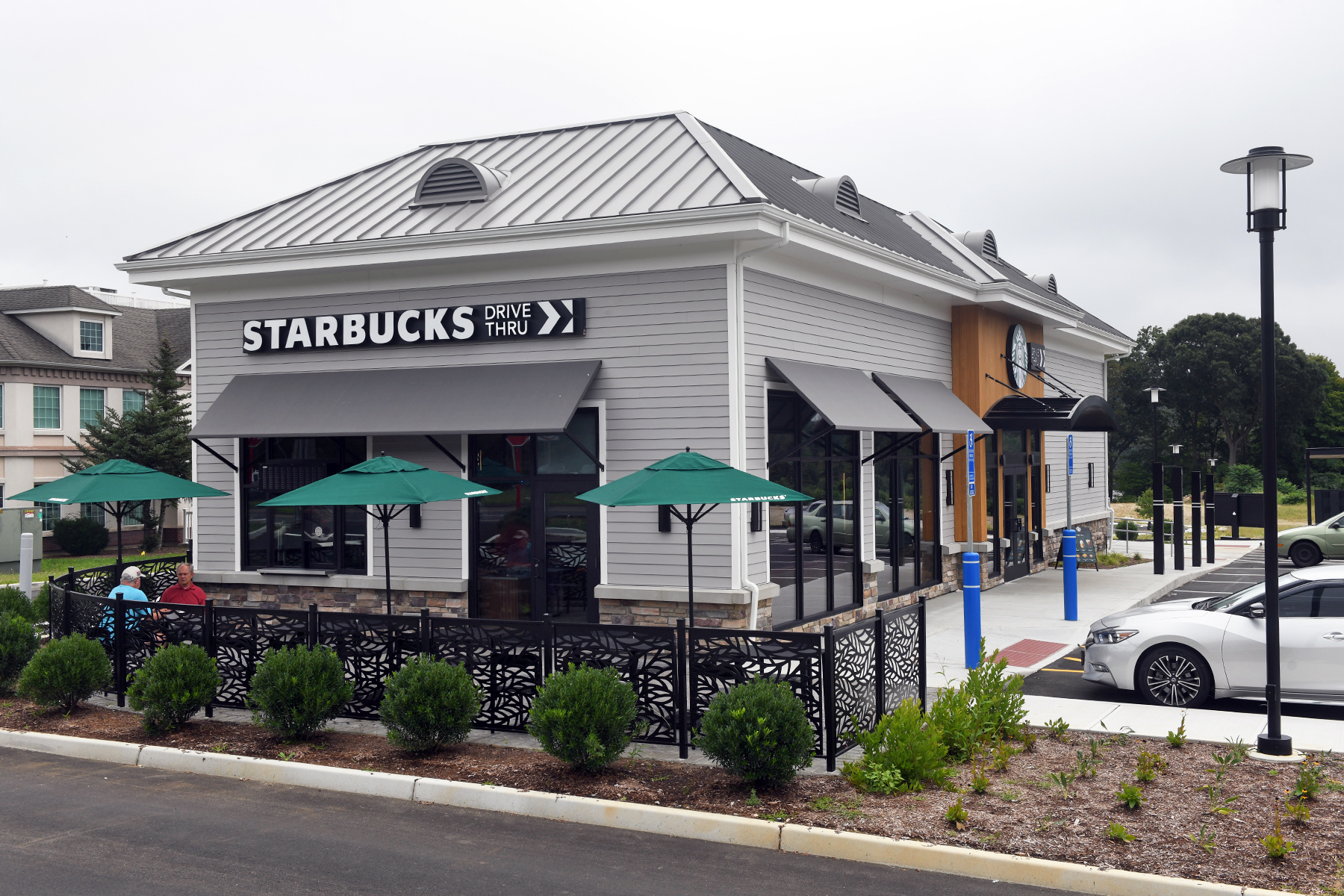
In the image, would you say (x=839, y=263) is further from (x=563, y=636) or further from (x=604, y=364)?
(x=563, y=636)

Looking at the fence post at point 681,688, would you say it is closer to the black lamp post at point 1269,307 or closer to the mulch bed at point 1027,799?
the mulch bed at point 1027,799

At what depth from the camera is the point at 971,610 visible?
12625 millimetres

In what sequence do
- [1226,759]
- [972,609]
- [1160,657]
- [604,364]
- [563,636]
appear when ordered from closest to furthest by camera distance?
[1226,759] → [563,636] → [1160,657] → [972,609] → [604,364]

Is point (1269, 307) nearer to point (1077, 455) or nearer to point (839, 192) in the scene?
point (839, 192)

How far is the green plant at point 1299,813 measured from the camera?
6941mm

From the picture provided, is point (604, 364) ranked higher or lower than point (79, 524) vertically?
higher

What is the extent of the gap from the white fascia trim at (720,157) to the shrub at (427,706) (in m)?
6.44

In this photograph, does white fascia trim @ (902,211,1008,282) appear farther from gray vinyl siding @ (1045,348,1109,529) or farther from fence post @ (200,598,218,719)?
fence post @ (200,598,218,719)

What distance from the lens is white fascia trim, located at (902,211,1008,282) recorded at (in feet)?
65.5

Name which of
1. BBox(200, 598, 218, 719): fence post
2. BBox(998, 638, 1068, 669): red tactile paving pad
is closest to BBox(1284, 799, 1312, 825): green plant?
BBox(998, 638, 1068, 669): red tactile paving pad

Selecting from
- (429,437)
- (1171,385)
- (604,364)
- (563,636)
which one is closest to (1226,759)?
(563,636)

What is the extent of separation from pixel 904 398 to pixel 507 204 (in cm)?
636

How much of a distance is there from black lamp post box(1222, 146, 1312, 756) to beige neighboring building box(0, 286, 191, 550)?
33.8 meters

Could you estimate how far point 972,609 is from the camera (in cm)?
1262
